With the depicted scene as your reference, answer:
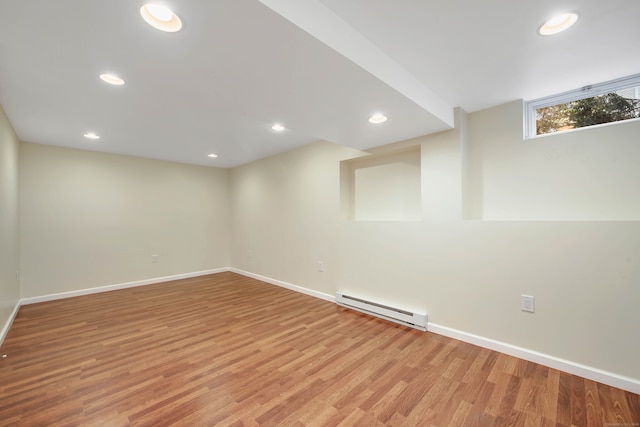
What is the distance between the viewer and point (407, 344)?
240 centimetres

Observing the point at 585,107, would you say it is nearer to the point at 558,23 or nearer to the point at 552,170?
the point at 552,170

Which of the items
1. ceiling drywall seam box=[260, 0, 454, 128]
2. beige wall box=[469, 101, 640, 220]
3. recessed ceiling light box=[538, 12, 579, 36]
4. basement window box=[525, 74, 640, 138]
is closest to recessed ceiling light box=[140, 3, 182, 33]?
ceiling drywall seam box=[260, 0, 454, 128]

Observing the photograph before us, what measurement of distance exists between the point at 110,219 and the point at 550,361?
5.85m

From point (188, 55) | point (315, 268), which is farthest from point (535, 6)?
point (315, 268)

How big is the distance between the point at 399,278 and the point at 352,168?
65.4 inches

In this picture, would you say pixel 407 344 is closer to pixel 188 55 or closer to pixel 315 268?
pixel 315 268

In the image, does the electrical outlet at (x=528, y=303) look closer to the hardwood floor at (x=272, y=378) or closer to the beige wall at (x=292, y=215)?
the hardwood floor at (x=272, y=378)

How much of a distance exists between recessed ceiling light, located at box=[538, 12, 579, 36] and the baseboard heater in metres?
2.46

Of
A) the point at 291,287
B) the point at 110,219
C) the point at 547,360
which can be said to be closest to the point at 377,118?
the point at 547,360

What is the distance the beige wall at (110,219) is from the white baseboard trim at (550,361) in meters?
4.67

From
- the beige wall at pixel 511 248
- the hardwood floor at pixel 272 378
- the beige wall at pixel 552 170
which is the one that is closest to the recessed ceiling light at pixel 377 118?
the beige wall at pixel 511 248

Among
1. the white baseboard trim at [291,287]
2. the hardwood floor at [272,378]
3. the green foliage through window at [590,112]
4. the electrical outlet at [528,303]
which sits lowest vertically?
the hardwood floor at [272,378]

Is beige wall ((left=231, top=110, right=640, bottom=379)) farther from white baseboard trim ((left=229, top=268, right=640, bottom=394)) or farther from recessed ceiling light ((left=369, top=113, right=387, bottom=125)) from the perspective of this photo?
recessed ceiling light ((left=369, top=113, right=387, bottom=125))

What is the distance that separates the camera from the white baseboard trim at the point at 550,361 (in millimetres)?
1760
